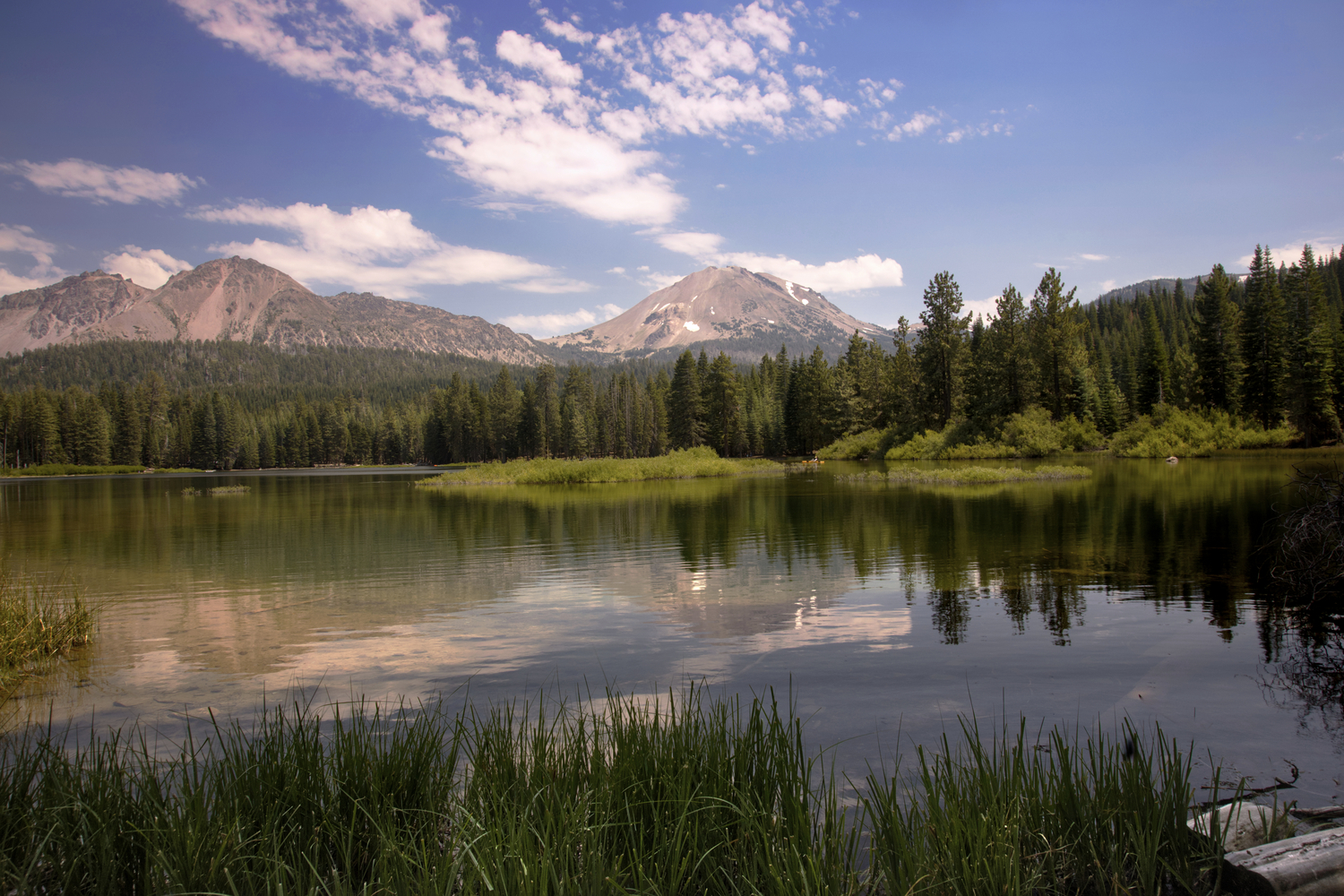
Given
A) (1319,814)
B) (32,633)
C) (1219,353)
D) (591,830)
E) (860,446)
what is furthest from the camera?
(860,446)

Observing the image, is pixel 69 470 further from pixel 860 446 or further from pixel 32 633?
pixel 32 633

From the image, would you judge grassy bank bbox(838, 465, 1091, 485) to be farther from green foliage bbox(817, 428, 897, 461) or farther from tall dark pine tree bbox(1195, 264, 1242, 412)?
green foliage bbox(817, 428, 897, 461)

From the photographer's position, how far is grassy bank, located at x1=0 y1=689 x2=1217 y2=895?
3.47 m

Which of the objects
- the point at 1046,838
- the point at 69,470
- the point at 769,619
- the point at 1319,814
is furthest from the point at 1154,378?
the point at 69,470

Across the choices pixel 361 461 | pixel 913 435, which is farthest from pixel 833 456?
pixel 361 461

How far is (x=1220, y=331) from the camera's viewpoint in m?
64.6


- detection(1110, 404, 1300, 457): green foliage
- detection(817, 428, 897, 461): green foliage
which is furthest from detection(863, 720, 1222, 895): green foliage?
detection(817, 428, 897, 461): green foliage

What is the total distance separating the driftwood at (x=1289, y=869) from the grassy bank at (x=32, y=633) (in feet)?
42.7

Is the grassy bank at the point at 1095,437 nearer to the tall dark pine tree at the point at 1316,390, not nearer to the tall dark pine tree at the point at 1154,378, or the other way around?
the tall dark pine tree at the point at 1316,390

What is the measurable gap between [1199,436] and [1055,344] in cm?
A: 1662

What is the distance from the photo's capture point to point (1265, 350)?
2399 inches

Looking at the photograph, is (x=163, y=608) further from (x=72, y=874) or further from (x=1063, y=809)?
(x=1063, y=809)

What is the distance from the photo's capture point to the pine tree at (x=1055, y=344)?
7138 centimetres

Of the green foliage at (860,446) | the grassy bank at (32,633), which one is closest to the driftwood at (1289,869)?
the grassy bank at (32,633)
